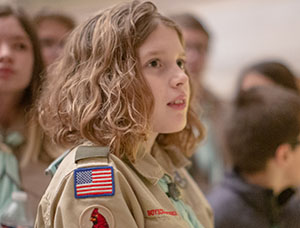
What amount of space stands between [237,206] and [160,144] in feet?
1.68

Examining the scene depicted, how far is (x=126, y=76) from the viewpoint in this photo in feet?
3.51

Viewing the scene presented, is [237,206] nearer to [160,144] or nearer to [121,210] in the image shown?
[160,144]

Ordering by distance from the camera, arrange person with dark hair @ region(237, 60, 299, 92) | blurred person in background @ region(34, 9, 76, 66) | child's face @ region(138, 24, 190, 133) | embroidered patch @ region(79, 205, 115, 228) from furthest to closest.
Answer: person with dark hair @ region(237, 60, 299, 92) < blurred person in background @ region(34, 9, 76, 66) < child's face @ region(138, 24, 190, 133) < embroidered patch @ region(79, 205, 115, 228)

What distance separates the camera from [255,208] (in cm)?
164

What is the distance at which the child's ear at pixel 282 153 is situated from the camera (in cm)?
166

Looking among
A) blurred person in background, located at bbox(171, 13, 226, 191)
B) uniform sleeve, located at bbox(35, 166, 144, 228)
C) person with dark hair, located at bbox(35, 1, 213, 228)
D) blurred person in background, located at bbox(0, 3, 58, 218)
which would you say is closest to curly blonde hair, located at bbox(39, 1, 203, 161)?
person with dark hair, located at bbox(35, 1, 213, 228)

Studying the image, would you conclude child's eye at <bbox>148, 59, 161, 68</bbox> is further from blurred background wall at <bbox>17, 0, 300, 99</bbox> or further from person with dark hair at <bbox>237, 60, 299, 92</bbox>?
blurred background wall at <bbox>17, 0, 300, 99</bbox>

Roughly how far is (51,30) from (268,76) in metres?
1.11

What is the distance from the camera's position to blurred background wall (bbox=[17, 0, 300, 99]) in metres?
3.30

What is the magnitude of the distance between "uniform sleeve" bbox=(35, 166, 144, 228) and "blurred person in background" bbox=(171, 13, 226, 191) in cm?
123

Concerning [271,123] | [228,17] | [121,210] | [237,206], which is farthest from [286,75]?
[121,210]

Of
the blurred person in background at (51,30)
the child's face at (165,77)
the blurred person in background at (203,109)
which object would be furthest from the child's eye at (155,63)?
the blurred person in background at (203,109)

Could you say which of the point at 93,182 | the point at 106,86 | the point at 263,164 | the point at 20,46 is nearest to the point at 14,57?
the point at 20,46

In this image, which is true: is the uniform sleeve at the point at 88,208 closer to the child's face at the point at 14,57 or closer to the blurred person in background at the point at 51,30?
the child's face at the point at 14,57
